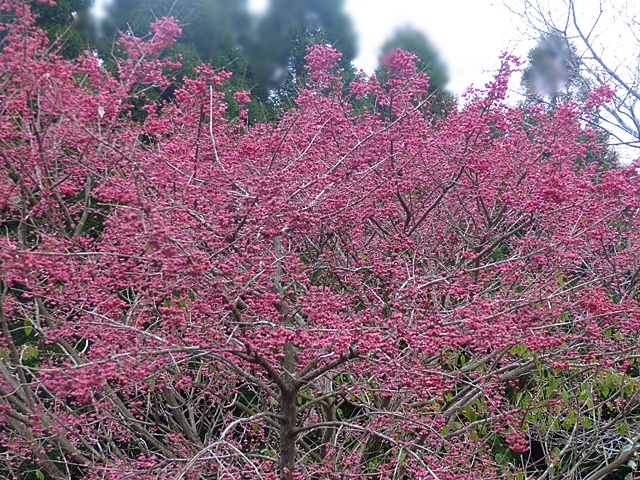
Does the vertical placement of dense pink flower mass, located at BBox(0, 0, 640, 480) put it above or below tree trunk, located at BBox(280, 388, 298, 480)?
above

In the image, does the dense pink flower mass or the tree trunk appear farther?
the tree trunk

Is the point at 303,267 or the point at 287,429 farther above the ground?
the point at 303,267

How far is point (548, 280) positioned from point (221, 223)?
1859 millimetres

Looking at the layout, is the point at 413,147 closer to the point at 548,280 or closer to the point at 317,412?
the point at 548,280

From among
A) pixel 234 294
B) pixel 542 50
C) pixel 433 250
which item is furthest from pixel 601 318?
pixel 542 50

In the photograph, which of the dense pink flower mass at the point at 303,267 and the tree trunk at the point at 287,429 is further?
the tree trunk at the point at 287,429

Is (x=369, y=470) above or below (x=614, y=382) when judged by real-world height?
below

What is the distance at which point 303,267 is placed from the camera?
3.45m

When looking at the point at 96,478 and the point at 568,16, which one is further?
the point at 568,16

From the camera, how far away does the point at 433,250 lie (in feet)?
16.3

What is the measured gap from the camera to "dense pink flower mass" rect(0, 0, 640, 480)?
2.86 meters

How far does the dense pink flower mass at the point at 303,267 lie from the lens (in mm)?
2863

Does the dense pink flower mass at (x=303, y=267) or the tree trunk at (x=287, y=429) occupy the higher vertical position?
the dense pink flower mass at (x=303, y=267)

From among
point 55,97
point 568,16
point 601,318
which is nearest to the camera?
point 55,97
